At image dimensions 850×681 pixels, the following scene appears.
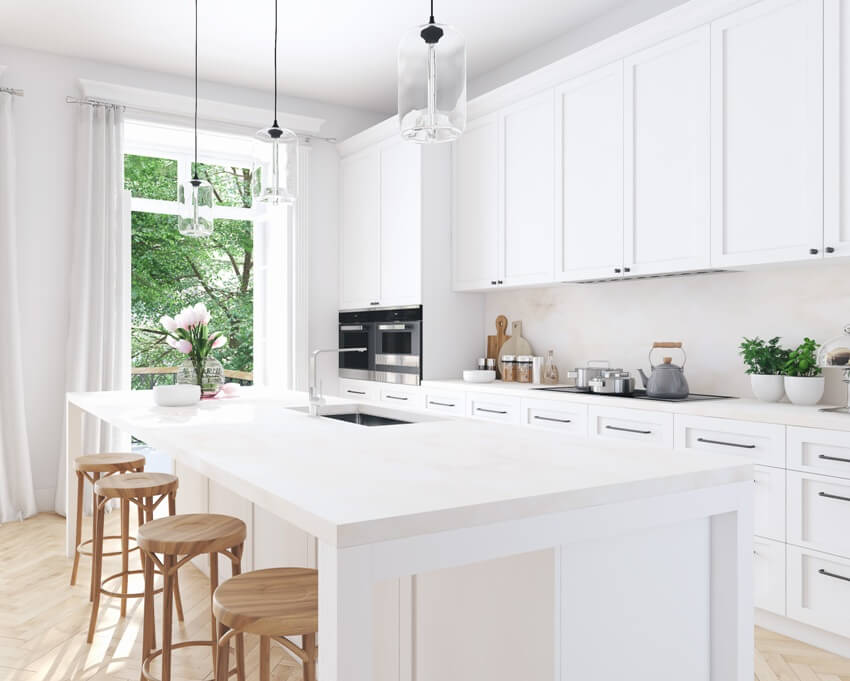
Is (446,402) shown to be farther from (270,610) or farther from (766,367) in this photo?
(270,610)

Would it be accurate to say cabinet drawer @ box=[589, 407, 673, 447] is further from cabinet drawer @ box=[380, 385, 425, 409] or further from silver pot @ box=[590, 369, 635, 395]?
cabinet drawer @ box=[380, 385, 425, 409]

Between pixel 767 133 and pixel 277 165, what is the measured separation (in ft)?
6.36

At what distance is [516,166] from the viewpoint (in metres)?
4.05

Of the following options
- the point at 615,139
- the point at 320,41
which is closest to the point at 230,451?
the point at 615,139

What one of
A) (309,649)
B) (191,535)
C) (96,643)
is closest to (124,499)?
(96,643)

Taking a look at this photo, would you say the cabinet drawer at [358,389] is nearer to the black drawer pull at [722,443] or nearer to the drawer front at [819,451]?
the black drawer pull at [722,443]

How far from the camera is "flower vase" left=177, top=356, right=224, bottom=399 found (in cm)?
317

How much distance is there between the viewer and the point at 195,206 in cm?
312

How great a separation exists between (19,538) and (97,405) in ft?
4.98

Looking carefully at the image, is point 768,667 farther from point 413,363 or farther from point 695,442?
point 413,363

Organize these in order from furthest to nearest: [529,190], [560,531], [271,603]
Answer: [529,190] → [271,603] → [560,531]

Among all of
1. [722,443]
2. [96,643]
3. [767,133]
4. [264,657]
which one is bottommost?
[96,643]

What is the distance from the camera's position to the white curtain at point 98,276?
438 centimetres

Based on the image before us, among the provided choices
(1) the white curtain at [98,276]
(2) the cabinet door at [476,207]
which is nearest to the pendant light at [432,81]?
(2) the cabinet door at [476,207]
